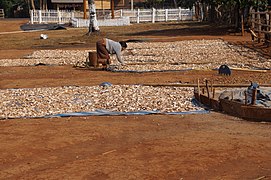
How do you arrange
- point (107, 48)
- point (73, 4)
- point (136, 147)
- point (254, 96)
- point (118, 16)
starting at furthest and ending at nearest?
point (73, 4) < point (118, 16) < point (107, 48) < point (254, 96) < point (136, 147)

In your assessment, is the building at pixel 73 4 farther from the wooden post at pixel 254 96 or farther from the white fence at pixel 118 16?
the wooden post at pixel 254 96

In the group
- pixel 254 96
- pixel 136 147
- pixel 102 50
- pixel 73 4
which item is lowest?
pixel 136 147

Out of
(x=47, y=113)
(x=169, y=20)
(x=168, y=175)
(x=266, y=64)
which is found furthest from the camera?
(x=169, y=20)

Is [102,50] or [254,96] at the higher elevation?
[102,50]

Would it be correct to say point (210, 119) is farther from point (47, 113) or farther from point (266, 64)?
point (266, 64)

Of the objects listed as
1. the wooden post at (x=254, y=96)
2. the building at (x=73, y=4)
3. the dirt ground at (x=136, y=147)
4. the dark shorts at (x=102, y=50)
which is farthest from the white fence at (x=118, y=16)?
the wooden post at (x=254, y=96)

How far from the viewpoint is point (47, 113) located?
1034 cm

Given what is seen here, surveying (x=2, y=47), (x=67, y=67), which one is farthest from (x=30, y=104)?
(x=2, y=47)

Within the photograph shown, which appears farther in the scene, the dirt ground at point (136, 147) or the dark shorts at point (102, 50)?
the dark shorts at point (102, 50)

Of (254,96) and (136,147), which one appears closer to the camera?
(136,147)

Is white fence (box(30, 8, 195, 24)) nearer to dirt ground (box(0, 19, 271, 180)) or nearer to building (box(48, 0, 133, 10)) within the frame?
building (box(48, 0, 133, 10))

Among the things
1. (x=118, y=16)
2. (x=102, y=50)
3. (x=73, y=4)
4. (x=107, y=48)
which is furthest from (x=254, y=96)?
(x=73, y=4)

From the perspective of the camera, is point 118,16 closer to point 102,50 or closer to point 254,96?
point 102,50

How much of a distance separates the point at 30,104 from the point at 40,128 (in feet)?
6.50
